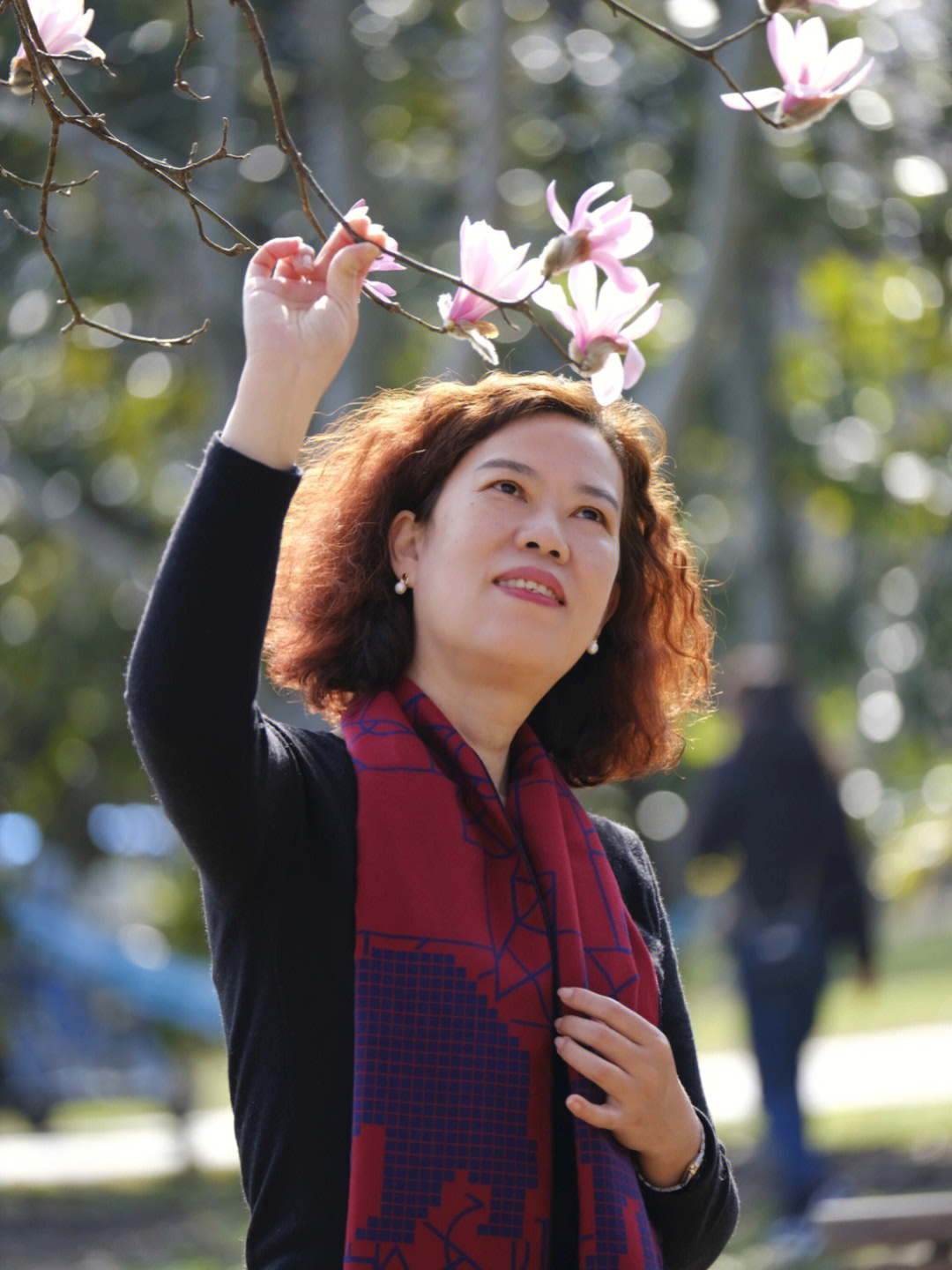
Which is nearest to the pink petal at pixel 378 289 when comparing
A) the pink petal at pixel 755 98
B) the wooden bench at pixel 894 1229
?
the pink petal at pixel 755 98

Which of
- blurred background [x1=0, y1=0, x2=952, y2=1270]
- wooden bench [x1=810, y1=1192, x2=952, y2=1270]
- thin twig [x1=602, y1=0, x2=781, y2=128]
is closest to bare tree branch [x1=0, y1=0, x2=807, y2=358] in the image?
thin twig [x1=602, y1=0, x2=781, y2=128]

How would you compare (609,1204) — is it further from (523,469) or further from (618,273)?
(618,273)

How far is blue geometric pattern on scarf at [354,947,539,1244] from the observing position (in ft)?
5.42

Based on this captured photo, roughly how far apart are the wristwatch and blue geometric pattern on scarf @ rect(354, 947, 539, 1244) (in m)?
0.21

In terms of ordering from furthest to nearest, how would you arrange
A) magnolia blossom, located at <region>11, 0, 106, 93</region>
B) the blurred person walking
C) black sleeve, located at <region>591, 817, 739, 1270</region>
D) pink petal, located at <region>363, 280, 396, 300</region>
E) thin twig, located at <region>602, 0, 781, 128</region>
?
1. the blurred person walking
2. black sleeve, located at <region>591, 817, 739, 1270</region>
3. magnolia blossom, located at <region>11, 0, 106, 93</region>
4. pink petal, located at <region>363, 280, 396, 300</region>
5. thin twig, located at <region>602, 0, 781, 128</region>

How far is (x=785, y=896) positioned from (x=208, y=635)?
522 cm

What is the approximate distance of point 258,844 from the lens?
1688 millimetres

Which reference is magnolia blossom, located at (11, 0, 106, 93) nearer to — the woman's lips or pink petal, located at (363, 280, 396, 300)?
pink petal, located at (363, 280, 396, 300)

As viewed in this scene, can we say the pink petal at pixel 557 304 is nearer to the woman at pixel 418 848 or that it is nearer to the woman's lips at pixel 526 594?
the woman at pixel 418 848

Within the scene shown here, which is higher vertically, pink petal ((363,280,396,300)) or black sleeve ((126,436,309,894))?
pink petal ((363,280,396,300))

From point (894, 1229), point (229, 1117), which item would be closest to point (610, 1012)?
point (894, 1229)

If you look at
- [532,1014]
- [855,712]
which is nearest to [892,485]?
[855,712]

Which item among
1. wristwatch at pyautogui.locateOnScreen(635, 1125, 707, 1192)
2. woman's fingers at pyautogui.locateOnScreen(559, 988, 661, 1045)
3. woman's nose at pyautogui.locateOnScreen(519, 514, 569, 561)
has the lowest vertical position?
wristwatch at pyautogui.locateOnScreen(635, 1125, 707, 1192)

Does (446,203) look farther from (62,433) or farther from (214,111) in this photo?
(62,433)
